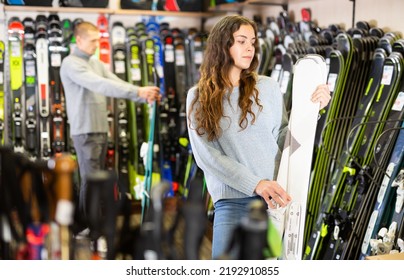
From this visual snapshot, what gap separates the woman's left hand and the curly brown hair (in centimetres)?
28

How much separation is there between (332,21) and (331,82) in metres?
0.79

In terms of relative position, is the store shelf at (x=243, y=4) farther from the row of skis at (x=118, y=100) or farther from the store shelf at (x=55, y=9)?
the store shelf at (x=55, y=9)

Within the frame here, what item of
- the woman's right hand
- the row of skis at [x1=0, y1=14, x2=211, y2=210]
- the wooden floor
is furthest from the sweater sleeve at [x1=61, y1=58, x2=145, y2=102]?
the wooden floor

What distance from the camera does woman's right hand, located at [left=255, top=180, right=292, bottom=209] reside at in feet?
6.01

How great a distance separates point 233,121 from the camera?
1981 mm

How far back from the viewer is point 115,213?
3.42 ft

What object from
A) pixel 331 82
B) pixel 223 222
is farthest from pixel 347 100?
pixel 223 222

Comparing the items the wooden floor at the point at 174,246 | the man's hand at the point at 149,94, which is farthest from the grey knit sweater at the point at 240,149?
the man's hand at the point at 149,94

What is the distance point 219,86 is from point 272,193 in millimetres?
413

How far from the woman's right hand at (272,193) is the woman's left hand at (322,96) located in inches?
16.4

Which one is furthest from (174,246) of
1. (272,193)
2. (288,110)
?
(288,110)

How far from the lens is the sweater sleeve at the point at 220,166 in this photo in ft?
6.36

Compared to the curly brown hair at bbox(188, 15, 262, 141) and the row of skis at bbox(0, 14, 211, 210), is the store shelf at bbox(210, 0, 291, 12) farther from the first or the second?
the curly brown hair at bbox(188, 15, 262, 141)
